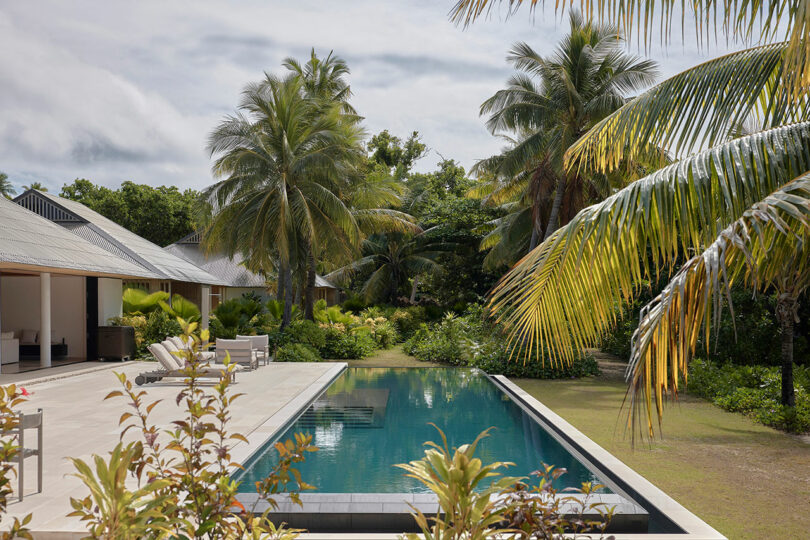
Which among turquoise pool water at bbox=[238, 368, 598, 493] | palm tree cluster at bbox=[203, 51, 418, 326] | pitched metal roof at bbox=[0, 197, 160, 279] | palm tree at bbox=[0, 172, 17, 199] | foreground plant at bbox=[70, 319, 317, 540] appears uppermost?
palm tree at bbox=[0, 172, 17, 199]

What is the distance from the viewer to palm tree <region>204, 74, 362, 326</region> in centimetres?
1770

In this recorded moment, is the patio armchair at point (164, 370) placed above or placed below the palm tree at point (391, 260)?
below

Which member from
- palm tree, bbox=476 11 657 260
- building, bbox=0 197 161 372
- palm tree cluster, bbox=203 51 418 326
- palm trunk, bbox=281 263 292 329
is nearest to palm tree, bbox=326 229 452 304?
→ palm tree cluster, bbox=203 51 418 326

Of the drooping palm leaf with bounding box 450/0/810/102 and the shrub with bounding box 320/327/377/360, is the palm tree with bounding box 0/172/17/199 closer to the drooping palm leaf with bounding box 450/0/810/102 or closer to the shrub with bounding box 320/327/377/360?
the shrub with bounding box 320/327/377/360

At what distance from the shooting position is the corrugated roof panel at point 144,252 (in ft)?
57.7

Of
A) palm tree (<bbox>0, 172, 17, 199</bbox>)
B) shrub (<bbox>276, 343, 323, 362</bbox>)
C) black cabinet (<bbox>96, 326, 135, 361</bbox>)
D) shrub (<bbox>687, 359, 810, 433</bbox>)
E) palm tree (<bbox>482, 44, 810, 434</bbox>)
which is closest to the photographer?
palm tree (<bbox>482, 44, 810, 434</bbox>)

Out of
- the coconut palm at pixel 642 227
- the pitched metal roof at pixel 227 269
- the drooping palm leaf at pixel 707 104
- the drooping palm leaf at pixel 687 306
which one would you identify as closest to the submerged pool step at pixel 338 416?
the coconut palm at pixel 642 227

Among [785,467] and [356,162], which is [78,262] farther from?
[785,467]

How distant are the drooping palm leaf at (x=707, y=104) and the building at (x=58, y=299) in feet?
41.5

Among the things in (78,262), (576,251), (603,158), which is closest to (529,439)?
(603,158)

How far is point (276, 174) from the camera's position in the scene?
18281 mm

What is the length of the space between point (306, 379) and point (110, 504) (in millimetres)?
10818

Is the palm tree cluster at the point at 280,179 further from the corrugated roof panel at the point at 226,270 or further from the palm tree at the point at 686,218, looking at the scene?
the palm tree at the point at 686,218

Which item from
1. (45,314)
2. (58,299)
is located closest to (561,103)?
(45,314)
